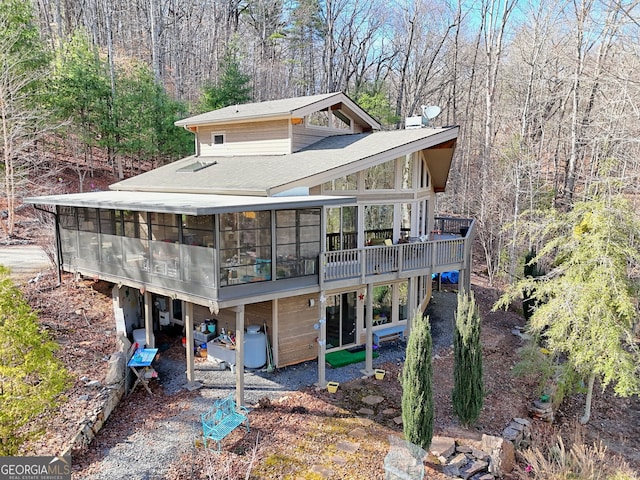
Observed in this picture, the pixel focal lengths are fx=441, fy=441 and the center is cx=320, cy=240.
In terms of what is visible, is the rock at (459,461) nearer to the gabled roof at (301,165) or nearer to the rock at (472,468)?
the rock at (472,468)

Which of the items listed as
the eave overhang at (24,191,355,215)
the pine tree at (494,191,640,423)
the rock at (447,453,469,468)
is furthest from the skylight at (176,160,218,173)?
the rock at (447,453,469,468)

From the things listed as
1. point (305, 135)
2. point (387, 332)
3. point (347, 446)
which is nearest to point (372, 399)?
point (347, 446)

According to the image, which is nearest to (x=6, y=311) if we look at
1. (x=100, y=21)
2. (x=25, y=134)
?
(x=25, y=134)

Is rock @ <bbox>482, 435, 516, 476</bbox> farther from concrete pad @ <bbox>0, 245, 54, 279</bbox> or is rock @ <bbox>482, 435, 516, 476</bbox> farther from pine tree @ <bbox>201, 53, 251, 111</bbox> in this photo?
pine tree @ <bbox>201, 53, 251, 111</bbox>

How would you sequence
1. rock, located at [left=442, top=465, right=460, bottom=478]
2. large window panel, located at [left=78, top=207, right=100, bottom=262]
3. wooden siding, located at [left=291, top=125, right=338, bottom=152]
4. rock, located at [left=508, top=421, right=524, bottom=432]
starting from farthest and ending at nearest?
wooden siding, located at [left=291, top=125, right=338, bottom=152] < large window panel, located at [left=78, top=207, right=100, bottom=262] < rock, located at [left=508, top=421, right=524, bottom=432] < rock, located at [left=442, top=465, right=460, bottom=478]

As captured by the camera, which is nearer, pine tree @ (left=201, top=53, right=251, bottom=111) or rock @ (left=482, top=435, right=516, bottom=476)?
rock @ (left=482, top=435, right=516, bottom=476)

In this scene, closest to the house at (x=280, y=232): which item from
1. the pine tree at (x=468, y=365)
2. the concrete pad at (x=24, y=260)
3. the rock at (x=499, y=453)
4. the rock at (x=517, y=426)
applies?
the concrete pad at (x=24, y=260)
